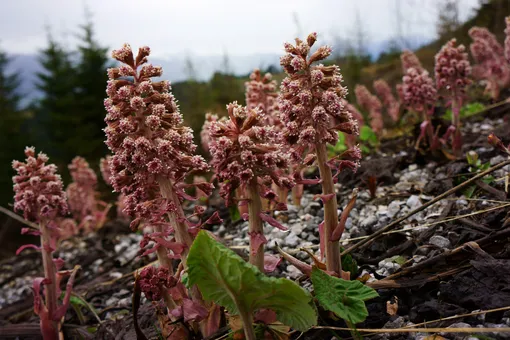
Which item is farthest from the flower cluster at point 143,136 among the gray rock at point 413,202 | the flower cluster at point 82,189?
the flower cluster at point 82,189

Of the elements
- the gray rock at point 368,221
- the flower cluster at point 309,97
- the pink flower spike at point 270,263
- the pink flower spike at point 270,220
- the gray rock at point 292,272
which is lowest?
the gray rock at point 292,272

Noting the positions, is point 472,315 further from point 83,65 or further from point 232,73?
point 83,65

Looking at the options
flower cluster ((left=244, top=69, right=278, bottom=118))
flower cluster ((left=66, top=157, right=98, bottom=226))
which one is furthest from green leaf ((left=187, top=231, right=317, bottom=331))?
flower cluster ((left=66, top=157, right=98, bottom=226))

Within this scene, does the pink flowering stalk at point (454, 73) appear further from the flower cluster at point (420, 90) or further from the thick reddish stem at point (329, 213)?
the thick reddish stem at point (329, 213)

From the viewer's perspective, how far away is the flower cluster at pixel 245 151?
171cm

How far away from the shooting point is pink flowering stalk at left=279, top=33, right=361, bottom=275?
1.91m

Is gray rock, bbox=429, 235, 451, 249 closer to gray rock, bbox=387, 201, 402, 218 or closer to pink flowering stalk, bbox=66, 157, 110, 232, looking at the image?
gray rock, bbox=387, 201, 402, 218

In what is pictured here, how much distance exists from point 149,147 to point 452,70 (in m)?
3.28

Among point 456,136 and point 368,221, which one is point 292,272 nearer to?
point 368,221

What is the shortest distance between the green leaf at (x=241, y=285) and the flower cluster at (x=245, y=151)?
0.29 meters

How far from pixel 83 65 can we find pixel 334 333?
2705 cm

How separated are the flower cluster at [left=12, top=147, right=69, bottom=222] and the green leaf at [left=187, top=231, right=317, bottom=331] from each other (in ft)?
5.51

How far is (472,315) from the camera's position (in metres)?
1.78

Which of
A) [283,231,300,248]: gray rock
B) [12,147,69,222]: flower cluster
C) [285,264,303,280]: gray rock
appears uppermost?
[12,147,69,222]: flower cluster
